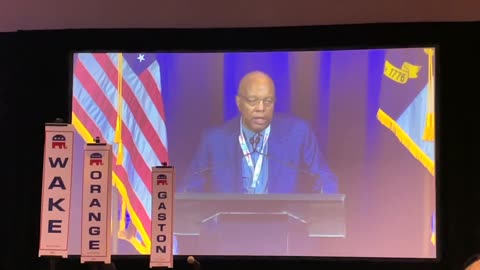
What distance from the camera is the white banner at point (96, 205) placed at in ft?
5.79

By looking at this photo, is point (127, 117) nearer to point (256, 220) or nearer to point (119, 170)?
point (119, 170)

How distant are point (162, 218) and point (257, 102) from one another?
228 cm

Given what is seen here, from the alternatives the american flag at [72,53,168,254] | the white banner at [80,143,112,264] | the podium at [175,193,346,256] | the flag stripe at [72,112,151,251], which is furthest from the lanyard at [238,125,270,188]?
the white banner at [80,143,112,264]

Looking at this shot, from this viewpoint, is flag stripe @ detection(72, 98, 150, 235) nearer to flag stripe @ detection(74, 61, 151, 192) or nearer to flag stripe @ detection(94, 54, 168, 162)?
flag stripe @ detection(74, 61, 151, 192)

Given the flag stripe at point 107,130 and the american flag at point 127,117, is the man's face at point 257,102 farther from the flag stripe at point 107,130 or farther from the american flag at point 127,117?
the flag stripe at point 107,130

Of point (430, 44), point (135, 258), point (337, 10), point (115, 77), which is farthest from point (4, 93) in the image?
point (430, 44)

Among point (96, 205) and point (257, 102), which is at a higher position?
point (257, 102)

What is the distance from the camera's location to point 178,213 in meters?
4.29

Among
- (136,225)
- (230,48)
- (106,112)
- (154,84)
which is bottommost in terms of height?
(136,225)

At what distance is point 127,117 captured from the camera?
4.41 m

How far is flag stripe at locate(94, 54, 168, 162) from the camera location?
14.4ft

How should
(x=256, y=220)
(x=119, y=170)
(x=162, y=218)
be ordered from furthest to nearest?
(x=119, y=170), (x=256, y=220), (x=162, y=218)

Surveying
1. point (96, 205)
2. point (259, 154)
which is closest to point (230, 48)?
point (259, 154)

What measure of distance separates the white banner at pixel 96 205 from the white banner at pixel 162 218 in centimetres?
33
